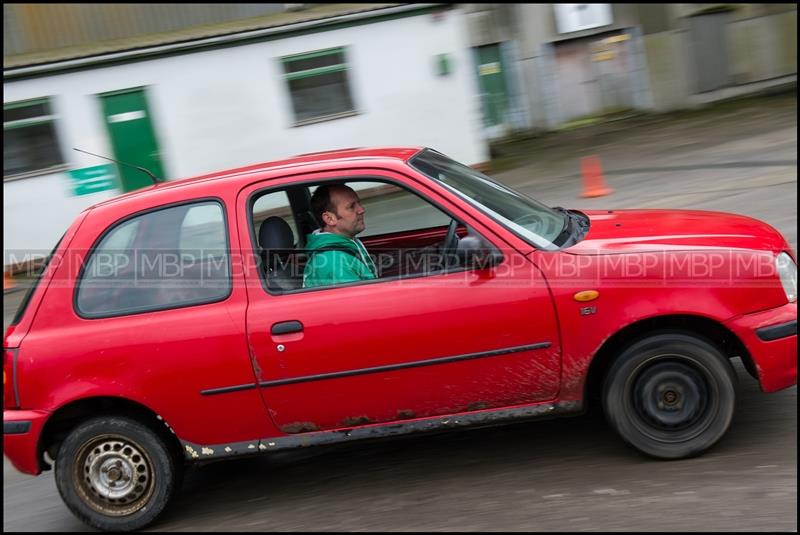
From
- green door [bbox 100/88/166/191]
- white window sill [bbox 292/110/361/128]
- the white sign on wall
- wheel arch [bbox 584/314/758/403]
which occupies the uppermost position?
the white sign on wall

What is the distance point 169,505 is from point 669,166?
11715mm

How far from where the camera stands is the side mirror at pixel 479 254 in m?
4.45

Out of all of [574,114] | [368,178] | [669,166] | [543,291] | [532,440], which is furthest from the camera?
[574,114]

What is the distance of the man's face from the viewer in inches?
194

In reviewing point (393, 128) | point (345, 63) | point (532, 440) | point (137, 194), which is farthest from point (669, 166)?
point (137, 194)

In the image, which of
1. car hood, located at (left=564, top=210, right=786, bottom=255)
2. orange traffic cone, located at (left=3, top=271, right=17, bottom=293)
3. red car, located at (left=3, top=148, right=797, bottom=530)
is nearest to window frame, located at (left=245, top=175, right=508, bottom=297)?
red car, located at (left=3, top=148, right=797, bottom=530)

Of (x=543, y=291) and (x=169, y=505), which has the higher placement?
(x=543, y=291)

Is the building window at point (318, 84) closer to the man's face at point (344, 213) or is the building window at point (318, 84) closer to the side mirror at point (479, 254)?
the man's face at point (344, 213)

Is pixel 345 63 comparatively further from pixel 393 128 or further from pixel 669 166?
pixel 669 166

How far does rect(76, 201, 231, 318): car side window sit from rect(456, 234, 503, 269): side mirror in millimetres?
1275

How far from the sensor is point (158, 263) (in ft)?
15.8

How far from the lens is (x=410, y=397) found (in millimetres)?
4582

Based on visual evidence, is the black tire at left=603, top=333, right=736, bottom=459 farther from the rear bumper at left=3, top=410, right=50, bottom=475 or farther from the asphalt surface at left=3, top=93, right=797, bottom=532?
the rear bumper at left=3, top=410, right=50, bottom=475

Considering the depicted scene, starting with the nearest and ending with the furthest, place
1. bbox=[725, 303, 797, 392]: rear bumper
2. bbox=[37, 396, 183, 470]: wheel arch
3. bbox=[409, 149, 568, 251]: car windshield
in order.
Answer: bbox=[725, 303, 797, 392]: rear bumper
bbox=[409, 149, 568, 251]: car windshield
bbox=[37, 396, 183, 470]: wheel arch
